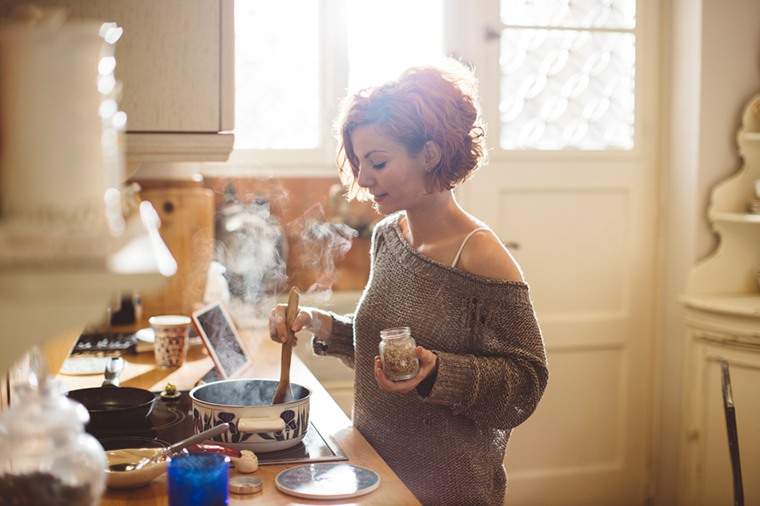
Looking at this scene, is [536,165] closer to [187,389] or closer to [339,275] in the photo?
[339,275]

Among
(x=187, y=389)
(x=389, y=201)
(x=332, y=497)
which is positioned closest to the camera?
(x=332, y=497)

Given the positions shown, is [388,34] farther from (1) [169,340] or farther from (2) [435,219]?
(2) [435,219]

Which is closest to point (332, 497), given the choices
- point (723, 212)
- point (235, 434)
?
point (235, 434)

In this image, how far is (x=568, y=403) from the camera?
12.8 ft

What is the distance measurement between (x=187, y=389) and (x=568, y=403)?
6.79 ft

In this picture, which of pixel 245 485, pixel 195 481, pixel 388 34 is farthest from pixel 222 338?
pixel 388 34

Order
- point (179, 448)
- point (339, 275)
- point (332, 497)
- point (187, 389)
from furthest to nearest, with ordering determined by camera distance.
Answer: point (339, 275), point (187, 389), point (179, 448), point (332, 497)

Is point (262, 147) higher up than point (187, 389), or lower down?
higher up

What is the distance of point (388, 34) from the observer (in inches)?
149

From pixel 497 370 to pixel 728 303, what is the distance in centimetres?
193

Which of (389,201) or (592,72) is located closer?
(389,201)

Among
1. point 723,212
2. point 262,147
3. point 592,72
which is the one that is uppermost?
point 592,72

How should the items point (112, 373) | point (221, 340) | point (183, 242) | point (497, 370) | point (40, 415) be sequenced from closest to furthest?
point (40, 415) → point (497, 370) → point (112, 373) → point (221, 340) → point (183, 242)

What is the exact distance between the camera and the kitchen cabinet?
11.1ft
